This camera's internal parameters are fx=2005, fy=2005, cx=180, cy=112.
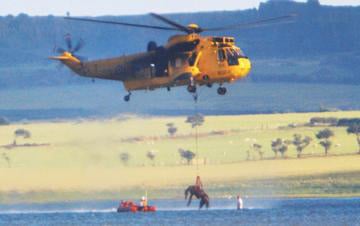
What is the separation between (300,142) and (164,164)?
739 inches

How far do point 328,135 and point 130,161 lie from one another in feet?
117

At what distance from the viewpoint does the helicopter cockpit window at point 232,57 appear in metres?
84.9

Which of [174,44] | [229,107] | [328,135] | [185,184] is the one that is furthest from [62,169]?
[229,107]

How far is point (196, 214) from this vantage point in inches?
4008

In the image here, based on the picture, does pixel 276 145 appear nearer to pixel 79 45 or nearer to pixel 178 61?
pixel 79 45

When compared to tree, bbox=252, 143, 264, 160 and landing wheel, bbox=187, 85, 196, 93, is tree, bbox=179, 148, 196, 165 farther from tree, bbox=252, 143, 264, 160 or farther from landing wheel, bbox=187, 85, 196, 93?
landing wheel, bbox=187, 85, 196, 93

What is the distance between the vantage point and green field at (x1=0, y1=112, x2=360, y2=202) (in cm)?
10581

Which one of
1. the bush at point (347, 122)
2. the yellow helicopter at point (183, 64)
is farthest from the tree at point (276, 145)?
the yellow helicopter at point (183, 64)

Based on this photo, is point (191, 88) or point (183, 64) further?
point (183, 64)

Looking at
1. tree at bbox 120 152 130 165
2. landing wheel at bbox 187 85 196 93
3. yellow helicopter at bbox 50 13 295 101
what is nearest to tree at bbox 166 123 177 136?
tree at bbox 120 152 130 165

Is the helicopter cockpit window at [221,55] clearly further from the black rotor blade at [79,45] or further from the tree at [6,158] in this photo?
the tree at [6,158]

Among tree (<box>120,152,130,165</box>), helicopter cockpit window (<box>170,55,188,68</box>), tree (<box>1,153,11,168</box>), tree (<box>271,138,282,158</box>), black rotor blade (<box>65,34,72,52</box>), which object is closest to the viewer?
helicopter cockpit window (<box>170,55,188,68</box>)

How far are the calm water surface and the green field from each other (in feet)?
4.39

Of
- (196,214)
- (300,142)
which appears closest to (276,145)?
(300,142)
